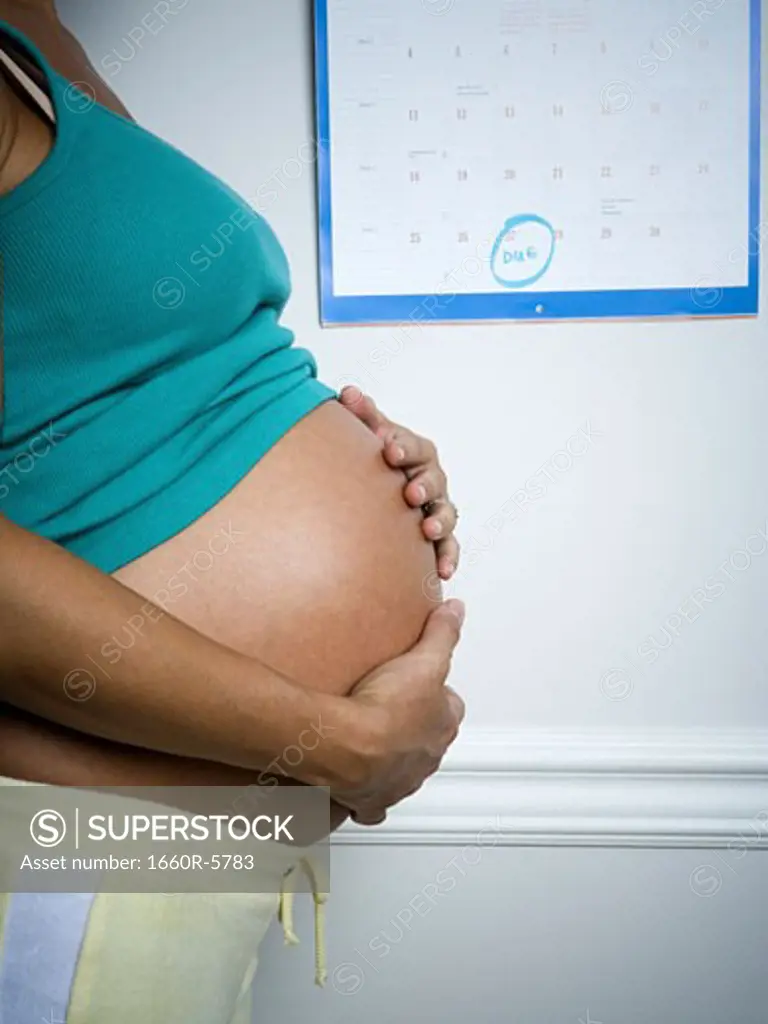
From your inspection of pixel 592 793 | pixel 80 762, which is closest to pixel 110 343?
pixel 80 762

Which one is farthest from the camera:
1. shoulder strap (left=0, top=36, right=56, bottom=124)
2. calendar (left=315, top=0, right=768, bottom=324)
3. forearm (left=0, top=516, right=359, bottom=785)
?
calendar (left=315, top=0, right=768, bottom=324)

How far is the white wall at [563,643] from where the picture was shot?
1271 millimetres

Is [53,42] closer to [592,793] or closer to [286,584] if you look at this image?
[286,584]

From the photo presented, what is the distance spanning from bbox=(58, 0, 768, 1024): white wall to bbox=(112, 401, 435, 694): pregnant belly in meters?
0.50

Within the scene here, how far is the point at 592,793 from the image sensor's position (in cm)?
131

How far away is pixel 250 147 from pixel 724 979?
1.27 metres

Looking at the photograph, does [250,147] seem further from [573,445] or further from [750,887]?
[750,887]

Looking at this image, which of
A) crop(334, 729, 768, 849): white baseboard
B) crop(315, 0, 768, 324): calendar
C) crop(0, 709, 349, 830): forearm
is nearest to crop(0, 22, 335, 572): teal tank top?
crop(0, 709, 349, 830): forearm

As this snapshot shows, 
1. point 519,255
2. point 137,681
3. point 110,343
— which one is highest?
point 519,255

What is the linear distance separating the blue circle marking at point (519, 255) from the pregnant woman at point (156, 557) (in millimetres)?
547

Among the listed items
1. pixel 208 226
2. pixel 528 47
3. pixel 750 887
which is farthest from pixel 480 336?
pixel 750 887

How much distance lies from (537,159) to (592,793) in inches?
32.8

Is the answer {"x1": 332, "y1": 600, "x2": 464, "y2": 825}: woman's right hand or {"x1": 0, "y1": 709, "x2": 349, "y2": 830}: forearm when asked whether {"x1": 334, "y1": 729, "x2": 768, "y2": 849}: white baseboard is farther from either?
{"x1": 0, "y1": 709, "x2": 349, "y2": 830}: forearm

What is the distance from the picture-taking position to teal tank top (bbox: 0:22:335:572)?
0.65 metres
